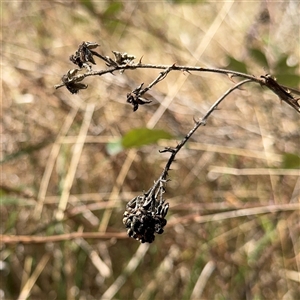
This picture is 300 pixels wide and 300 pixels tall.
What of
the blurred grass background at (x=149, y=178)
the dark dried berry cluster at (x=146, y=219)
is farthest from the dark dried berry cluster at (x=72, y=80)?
the blurred grass background at (x=149, y=178)

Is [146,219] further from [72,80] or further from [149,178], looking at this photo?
[149,178]

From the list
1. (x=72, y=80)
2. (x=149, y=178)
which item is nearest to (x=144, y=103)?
(x=72, y=80)

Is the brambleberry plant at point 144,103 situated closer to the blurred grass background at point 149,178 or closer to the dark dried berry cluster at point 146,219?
the dark dried berry cluster at point 146,219

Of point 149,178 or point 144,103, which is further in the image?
point 149,178

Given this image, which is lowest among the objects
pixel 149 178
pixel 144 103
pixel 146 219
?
pixel 146 219

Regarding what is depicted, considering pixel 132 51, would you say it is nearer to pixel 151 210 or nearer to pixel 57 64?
pixel 57 64

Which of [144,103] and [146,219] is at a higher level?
[144,103]
